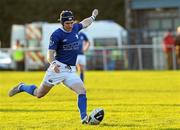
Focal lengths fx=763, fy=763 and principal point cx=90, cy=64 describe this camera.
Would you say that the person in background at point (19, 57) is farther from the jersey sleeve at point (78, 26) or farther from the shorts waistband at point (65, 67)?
the shorts waistband at point (65, 67)

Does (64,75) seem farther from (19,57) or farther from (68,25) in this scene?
(19,57)

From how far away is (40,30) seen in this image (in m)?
46.8

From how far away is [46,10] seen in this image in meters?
63.2

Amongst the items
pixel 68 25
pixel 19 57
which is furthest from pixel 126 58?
pixel 68 25

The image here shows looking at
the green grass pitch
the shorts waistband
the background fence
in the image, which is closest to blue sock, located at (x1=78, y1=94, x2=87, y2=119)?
the green grass pitch

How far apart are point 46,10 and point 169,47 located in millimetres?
24406

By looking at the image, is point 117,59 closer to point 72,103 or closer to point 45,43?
point 45,43

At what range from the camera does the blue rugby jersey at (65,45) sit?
42.6 ft

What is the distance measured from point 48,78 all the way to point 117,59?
29.3m

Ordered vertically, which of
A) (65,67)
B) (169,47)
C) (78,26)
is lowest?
(169,47)

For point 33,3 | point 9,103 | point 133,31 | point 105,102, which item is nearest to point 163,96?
point 105,102

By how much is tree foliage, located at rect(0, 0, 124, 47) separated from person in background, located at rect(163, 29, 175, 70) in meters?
21.6

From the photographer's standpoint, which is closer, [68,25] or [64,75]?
[68,25]

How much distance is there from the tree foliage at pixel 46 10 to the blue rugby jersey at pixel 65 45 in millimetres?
49181
